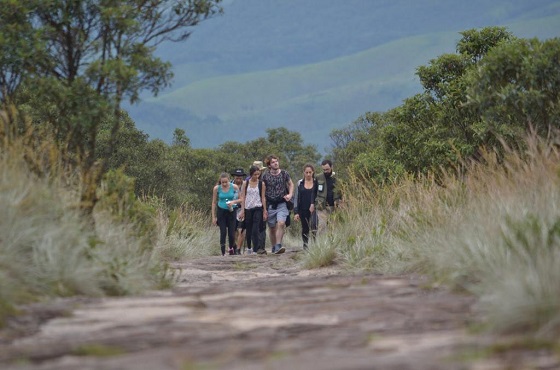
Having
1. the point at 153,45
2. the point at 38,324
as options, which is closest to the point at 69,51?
the point at 153,45

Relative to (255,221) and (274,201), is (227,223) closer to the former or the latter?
(255,221)

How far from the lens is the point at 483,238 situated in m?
8.95

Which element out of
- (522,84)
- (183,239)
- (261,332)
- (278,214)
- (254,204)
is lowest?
(261,332)

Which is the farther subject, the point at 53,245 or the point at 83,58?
the point at 83,58

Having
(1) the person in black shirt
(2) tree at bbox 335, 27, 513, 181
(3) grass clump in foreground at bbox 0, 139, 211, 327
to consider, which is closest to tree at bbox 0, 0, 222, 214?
(3) grass clump in foreground at bbox 0, 139, 211, 327

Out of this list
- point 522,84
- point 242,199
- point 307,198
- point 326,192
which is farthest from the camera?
point 242,199

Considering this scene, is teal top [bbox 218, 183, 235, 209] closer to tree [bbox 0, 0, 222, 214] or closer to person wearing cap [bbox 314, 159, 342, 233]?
person wearing cap [bbox 314, 159, 342, 233]

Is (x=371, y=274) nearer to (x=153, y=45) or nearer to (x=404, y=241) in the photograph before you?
(x=404, y=241)

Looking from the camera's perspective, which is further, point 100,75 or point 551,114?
point 551,114

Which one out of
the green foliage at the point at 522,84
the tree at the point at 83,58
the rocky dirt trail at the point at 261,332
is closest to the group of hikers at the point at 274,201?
the green foliage at the point at 522,84

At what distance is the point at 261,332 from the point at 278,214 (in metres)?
12.5

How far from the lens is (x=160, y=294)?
9.02 meters

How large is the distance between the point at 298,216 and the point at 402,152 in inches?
367

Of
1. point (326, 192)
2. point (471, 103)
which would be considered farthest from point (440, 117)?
point (471, 103)
